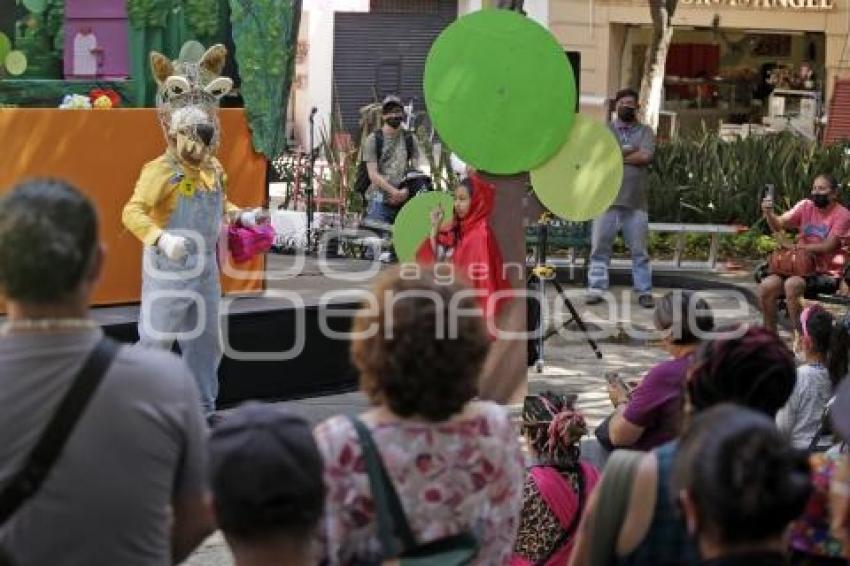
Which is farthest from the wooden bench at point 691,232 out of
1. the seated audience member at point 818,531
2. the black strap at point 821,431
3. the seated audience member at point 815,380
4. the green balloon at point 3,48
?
the seated audience member at point 818,531

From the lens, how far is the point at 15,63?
9.95 meters

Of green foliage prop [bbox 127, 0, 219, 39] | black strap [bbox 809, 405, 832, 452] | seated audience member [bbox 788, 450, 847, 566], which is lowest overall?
black strap [bbox 809, 405, 832, 452]

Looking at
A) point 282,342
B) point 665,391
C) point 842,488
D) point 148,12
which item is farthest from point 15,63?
point 842,488

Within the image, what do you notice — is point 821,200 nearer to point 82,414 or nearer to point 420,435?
point 420,435

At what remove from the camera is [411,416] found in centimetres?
329

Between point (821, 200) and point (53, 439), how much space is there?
30.7ft

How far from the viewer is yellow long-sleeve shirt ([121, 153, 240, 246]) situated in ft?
25.0

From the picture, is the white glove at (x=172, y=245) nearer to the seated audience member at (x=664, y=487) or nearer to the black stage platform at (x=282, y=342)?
the black stage platform at (x=282, y=342)

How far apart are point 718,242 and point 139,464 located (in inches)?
498

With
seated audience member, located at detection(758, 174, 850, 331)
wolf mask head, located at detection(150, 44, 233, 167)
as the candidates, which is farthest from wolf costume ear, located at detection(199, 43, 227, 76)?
seated audience member, located at detection(758, 174, 850, 331)

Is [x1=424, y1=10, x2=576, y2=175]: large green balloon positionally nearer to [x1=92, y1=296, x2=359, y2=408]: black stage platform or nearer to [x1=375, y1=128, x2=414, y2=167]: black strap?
[x1=92, y1=296, x2=359, y2=408]: black stage platform

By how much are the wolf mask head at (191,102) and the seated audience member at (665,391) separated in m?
3.39

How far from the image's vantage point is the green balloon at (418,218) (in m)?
8.70

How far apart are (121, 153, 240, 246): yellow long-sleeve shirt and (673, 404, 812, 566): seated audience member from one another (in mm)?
4866
